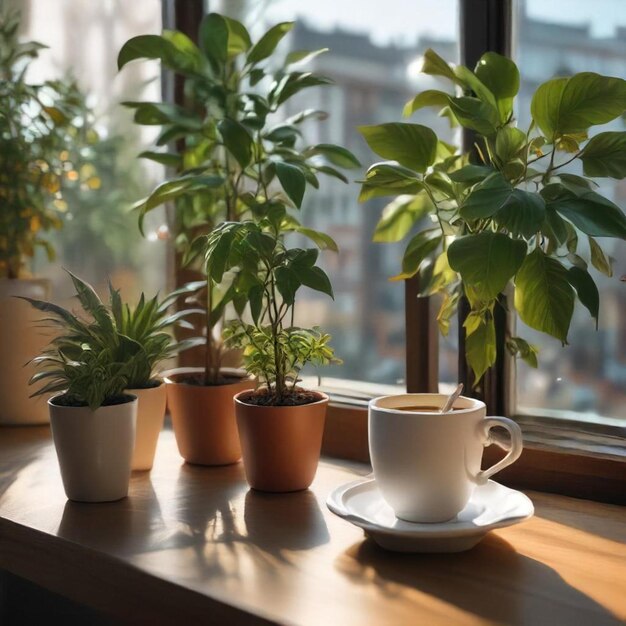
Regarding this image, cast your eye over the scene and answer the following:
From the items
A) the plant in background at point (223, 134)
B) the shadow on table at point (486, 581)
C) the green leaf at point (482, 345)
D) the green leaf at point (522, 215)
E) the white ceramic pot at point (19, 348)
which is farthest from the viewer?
the white ceramic pot at point (19, 348)

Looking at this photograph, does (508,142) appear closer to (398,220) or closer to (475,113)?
(475,113)

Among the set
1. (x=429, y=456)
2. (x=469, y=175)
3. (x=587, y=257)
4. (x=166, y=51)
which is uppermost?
(x=166, y=51)

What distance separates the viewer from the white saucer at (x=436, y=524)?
1.05 m

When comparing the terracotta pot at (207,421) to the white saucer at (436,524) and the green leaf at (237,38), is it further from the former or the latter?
the green leaf at (237,38)

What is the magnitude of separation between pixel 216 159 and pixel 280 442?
554 millimetres

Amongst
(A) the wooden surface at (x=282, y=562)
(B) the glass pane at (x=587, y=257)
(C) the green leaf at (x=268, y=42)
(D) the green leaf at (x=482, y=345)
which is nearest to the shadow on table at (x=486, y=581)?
(A) the wooden surface at (x=282, y=562)

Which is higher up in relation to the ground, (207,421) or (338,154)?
(338,154)

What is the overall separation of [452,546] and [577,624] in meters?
0.22

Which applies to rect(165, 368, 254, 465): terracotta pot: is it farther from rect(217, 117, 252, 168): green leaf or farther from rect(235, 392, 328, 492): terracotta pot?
rect(217, 117, 252, 168): green leaf

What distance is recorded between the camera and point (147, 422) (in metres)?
1.46

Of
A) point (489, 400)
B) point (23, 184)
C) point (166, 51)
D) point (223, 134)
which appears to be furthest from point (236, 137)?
point (23, 184)

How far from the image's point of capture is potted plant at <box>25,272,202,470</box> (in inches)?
53.7

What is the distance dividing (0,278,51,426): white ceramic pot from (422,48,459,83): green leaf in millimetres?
946

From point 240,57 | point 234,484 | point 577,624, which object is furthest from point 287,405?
point 240,57
